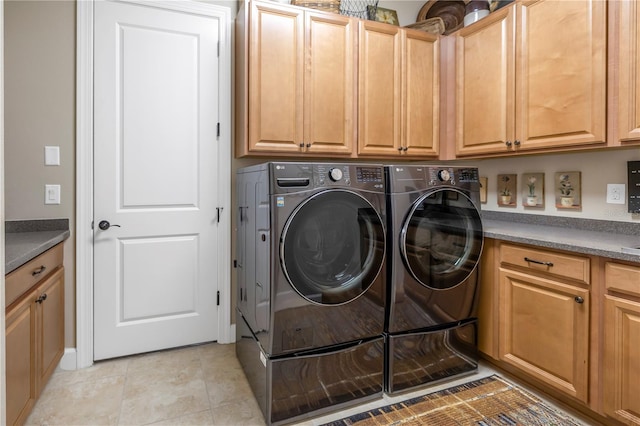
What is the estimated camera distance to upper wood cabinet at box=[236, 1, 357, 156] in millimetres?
2172

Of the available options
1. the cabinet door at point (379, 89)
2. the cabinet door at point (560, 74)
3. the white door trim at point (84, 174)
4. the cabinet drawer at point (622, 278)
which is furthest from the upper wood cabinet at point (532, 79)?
the white door trim at point (84, 174)

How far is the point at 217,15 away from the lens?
8.07 ft

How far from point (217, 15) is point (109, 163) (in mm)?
1225

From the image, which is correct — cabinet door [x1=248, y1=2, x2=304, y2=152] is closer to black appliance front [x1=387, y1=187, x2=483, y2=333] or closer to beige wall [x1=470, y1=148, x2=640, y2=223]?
black appliance front [x1=387, y1=187, x2=483, y2=333]

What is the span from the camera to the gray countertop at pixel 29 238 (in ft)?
4.83

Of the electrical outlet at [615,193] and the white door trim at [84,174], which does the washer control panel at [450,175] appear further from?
the white door trim at [84,174]

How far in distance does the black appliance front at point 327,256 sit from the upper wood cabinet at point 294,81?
63 centimetres

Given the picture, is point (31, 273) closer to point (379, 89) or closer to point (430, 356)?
point (430, 356)

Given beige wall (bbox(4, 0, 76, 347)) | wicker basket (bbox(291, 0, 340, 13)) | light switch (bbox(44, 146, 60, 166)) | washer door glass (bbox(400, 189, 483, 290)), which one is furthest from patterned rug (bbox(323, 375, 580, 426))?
wicker basket (bbox(291, 0, 340, 13))

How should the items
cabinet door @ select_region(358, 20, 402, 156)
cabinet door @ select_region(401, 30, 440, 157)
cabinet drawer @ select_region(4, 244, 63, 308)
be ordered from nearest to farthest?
1. cabinet drawer @ select_region(4, 244, 63, 308)
2. cabinet door @ select_region(358, 20, 402, 156)
3. cabinet door @ select_region(401, 30, 440, 157)

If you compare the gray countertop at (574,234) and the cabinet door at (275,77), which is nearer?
the gray countertop at (574,234)

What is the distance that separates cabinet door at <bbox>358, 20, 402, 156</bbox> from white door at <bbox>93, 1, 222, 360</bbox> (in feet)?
3.28

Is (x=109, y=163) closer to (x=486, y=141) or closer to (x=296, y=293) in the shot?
(x=296, y=293)

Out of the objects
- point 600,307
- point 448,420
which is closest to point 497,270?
point 600,307
